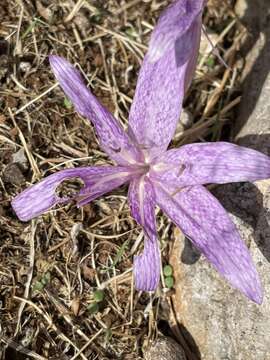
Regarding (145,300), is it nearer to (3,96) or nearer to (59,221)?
(59,221)

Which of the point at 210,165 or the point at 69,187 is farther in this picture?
the point at 69,187

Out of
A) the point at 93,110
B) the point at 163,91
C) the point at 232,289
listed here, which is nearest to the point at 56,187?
the point at 93,110

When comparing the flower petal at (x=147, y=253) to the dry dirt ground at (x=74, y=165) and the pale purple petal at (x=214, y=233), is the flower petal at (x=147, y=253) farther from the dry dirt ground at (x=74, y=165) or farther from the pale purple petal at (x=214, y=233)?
the dry dirt ground at (x=74, y=165)

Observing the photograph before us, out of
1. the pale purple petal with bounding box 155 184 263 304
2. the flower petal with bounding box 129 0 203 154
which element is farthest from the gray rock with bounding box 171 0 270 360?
the flower petal with bounding box 129 0 203 154

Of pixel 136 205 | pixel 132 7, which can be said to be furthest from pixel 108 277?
pixel 132 7

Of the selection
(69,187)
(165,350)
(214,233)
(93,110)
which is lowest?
(165,350)

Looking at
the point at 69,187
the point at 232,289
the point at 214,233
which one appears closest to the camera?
the point at 214,233

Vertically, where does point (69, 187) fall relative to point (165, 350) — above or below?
above

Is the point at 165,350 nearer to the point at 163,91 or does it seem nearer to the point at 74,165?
the point at 74,165

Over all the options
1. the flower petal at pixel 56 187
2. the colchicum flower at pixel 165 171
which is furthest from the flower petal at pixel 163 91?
the flower petal at pixel 56 187
